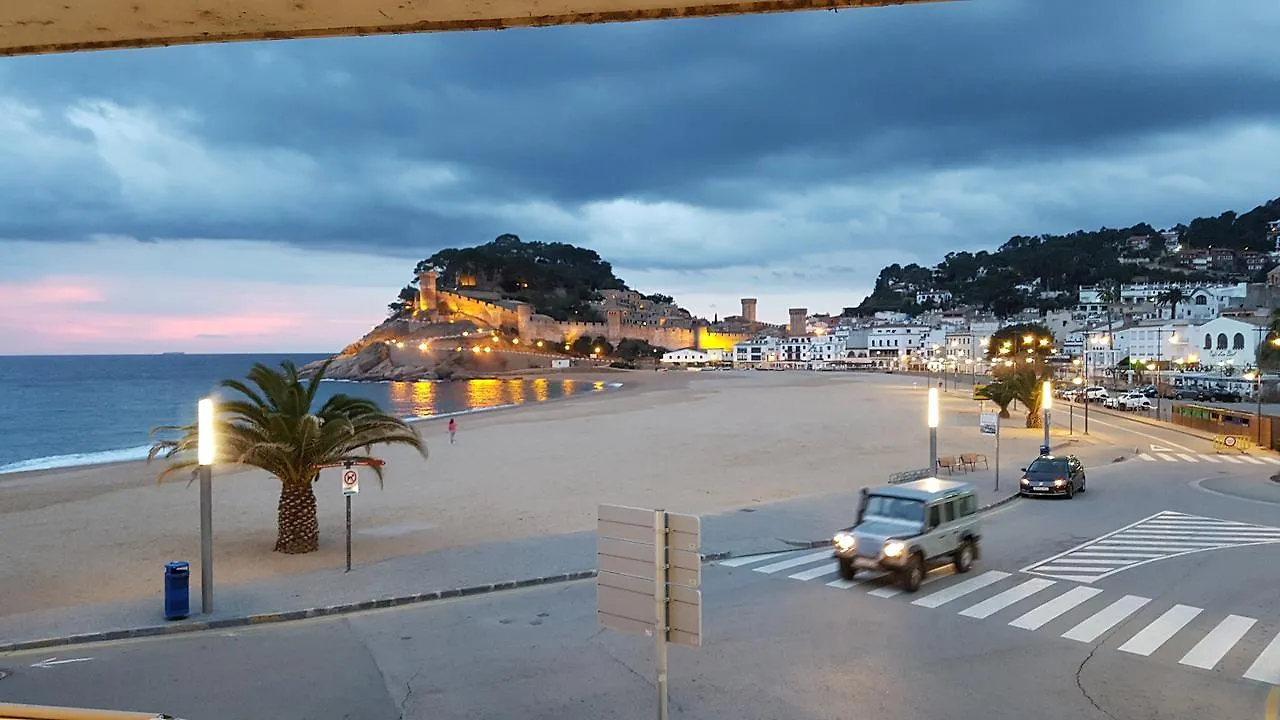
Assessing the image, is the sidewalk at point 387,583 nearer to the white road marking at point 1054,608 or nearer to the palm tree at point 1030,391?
the white road marking at point 1054,608

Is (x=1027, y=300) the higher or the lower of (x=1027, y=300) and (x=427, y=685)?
the higher

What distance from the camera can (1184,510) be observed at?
1833 cm

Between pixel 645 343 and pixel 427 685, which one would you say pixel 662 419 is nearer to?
pixel 427 685

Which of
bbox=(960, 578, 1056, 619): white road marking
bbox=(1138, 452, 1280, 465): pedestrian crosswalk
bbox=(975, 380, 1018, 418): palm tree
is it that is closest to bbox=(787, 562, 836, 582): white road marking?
bbox=(960, 578, 1056, 619): white road marking

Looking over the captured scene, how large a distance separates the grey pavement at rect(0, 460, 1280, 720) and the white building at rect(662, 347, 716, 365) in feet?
560

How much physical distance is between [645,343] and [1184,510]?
174913 millimetres

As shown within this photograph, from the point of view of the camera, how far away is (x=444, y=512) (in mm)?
18984

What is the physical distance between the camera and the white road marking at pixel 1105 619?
9.61 metres

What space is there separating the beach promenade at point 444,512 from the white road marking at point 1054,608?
15.1 ft

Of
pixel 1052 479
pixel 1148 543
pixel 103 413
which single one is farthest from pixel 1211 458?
pixel 103 413

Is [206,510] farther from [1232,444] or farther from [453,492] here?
[1232,444]

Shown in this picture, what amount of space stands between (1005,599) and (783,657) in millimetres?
4173

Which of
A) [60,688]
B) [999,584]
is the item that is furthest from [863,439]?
[60,688]

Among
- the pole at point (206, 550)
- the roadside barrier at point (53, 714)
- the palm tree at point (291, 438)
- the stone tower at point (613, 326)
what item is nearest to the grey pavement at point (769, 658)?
the pole at point (206, 550)
